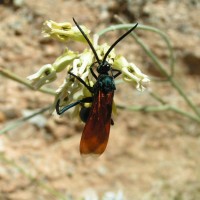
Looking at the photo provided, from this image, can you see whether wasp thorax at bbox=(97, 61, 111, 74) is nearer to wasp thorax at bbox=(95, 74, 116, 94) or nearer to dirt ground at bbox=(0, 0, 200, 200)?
wasp thorax at bbox=(95, 74, 116, 94)

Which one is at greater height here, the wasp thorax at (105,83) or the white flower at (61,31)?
the white flower at (61,31)

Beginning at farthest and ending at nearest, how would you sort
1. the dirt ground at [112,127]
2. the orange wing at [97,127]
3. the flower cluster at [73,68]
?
the dirt ground at [112,127]
the flower cluster at [73,68]
the orange wing at [97,127]

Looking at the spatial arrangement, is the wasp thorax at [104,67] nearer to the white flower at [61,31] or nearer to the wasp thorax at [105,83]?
the wasp thorax at [105,83]

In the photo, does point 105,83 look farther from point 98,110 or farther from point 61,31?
point 61,31

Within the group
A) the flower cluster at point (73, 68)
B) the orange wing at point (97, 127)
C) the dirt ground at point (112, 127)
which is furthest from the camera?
the dirt ground at point (112, 127)

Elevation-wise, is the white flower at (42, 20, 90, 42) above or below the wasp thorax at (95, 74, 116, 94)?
above

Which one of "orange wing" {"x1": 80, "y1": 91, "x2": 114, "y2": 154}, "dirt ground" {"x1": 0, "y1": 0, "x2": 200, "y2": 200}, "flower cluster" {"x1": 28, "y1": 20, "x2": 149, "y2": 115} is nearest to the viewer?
"orange wing" {"x1": 80, "y1": 91, "x2": 114, "y2": 154}

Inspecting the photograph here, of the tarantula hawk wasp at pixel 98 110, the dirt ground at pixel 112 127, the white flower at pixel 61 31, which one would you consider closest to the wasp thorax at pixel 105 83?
the tarantula hawk wasp at pixel 98 110

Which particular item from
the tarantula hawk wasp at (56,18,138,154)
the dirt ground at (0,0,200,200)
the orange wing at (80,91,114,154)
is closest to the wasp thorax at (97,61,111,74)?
the tarantula hawk wasp at (56,18,138,154)
